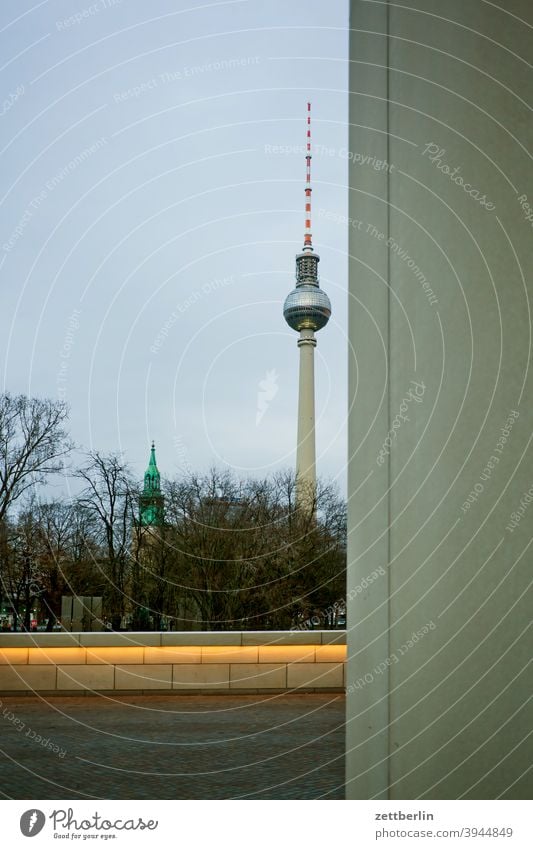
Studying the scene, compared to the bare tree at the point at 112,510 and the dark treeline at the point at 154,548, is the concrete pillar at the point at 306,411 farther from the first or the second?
the bare tree at the point at 112,510

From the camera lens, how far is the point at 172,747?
9.26 metres

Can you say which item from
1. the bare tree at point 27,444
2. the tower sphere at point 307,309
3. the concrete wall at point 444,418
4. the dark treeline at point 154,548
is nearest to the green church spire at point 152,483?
the dark treeline at point 154,548

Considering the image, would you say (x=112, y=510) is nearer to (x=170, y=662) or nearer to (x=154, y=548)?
(x=154, y=548)

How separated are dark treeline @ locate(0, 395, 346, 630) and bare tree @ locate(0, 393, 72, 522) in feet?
0.18

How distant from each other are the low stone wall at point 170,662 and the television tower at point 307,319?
6742 centimetres

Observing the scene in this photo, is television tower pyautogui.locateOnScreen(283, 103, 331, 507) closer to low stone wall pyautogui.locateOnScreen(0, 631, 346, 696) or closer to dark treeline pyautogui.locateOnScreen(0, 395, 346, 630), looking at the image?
dark treeline pyautogui.locateOnScreen(0, 395, 346, 630)

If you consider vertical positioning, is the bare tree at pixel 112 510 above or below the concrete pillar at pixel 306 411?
below

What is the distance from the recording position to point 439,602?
3.55 meters

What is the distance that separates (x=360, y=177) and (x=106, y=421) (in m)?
78.0

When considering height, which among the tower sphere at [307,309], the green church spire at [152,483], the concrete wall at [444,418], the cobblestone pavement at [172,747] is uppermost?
the tower sphere at [307,309]

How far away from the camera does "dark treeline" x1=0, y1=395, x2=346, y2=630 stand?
30.0 meters

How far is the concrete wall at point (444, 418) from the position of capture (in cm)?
336

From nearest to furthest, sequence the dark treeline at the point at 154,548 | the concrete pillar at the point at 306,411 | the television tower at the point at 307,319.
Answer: the dark treeline at the point at 154,548
the concrete pillar at the point at 306,411
the television tower at the point at 307,319

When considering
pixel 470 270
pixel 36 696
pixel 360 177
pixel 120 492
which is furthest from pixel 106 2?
pixel 120 492
